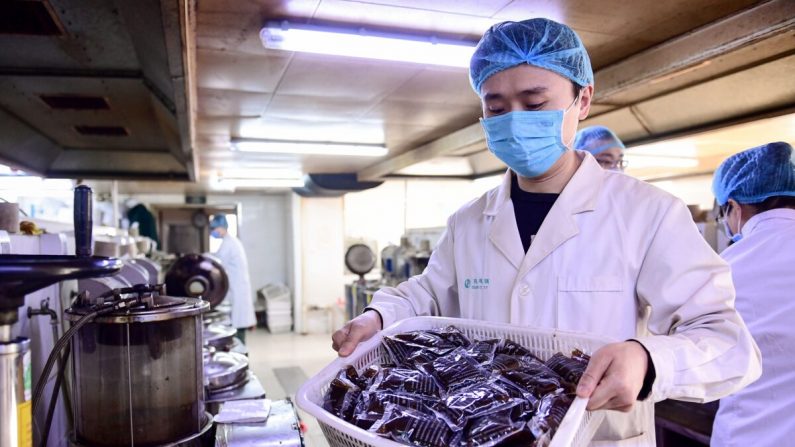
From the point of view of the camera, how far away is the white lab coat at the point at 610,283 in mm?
958

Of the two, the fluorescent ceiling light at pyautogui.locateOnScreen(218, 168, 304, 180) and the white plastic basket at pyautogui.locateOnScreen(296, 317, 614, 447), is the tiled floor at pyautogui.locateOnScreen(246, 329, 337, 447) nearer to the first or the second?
the fluorescent ceiling light at pyautogui.locateOnScreen(218, 168, 304, 180)

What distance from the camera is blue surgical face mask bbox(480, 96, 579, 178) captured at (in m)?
1.31

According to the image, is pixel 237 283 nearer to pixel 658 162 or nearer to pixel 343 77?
pixel 343 77

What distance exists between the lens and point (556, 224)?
4.25 ft

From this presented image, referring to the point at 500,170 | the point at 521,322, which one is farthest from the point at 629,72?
the point at 500,170

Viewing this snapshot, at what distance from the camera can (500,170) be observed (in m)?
8.29

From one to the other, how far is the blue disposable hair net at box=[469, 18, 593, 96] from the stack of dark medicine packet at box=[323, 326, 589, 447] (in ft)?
2.23

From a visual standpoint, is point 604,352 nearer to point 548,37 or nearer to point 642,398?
point 642,398

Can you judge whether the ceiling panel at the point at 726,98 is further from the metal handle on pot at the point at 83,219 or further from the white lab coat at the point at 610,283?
the metal handle on pot at the point at 83,219

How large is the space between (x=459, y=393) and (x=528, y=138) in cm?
69

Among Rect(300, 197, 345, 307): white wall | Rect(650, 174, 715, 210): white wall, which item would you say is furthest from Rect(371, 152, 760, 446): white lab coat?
Rect(300, 197, 345, 307): white wall

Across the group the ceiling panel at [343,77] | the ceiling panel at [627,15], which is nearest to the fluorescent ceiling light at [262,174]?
the ceiling panel at [343,77]

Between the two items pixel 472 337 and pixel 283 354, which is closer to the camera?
pixel 472 337

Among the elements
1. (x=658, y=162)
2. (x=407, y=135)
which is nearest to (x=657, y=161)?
(x=658, y=162)
